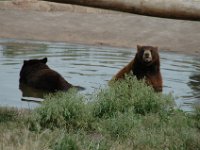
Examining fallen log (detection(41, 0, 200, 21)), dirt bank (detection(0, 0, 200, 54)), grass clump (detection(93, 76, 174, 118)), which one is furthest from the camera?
dirt bank (detection(0, 0, 200, 54))

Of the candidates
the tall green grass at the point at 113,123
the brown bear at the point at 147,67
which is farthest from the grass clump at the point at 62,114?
the brown bear at the point at 147,67

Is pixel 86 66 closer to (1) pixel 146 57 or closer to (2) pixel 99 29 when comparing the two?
(1) pixel 146 57

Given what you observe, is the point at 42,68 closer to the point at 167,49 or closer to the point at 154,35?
the point at 167,49

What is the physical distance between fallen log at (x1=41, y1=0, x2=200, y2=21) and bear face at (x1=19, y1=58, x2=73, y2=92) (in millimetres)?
4159

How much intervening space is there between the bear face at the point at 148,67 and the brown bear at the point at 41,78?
137 cm

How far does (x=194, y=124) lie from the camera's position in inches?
317

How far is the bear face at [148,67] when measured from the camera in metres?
12.2

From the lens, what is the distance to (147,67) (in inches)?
488

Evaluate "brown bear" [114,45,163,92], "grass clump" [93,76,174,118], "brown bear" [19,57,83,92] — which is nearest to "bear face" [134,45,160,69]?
"brown bear" [114,45,163,92]

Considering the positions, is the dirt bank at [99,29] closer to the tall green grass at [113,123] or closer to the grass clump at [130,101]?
the grass clump at [130,101]

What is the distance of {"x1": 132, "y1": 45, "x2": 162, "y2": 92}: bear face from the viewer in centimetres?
1223

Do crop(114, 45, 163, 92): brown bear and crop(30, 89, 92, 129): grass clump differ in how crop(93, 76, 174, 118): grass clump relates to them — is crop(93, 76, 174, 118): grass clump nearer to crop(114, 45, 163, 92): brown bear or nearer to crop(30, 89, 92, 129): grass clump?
crop(30, 89, 92, 129): grass clump

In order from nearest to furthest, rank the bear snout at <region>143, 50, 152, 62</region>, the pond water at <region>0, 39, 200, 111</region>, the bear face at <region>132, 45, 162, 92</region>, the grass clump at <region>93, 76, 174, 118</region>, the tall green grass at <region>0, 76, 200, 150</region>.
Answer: the tall green grass at <region>0, 76, 200, 150</region>
the grass clump at <region>93, 76, 174, 118</region>
the pond water at <region>0, 39, 200, 111</region>
the bear snout at <region>143, 50, 152, 62</region>
the bear face at <region>132, 45, 162, 92</region>

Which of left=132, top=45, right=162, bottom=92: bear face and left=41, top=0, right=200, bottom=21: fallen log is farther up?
left=41, top=0, right=200, bottom=21: fallen log
